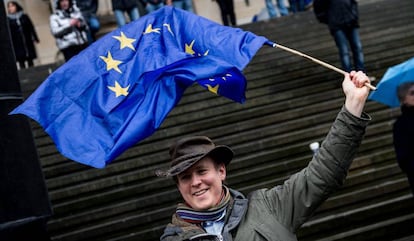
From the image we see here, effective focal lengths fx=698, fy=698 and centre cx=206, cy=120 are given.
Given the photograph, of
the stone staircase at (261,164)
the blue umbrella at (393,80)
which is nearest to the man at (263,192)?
the blue umbrella at (393,80)

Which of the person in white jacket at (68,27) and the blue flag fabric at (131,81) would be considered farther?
the person in white jacket at (68,27)

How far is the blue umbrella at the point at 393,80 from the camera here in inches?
230

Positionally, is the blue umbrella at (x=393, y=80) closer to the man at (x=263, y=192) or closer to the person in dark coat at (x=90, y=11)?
the man at (x=263, y=192)

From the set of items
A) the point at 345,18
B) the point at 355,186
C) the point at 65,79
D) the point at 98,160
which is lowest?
the point at 355,186

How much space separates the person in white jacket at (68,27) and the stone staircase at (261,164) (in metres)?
0.75

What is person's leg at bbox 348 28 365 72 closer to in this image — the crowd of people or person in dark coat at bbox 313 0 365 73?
person in dark coat at bbox 313 0 365 73

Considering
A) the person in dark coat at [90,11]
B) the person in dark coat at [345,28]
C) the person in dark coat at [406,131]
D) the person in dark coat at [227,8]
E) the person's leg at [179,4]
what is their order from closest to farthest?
the person in dark coat at [406,131] < the person in dark coat at [345,28] < the person in dark coat at [90,11] < the person's leg at [179,4] < the person in dark coat at [227,8]

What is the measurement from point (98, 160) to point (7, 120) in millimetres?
751

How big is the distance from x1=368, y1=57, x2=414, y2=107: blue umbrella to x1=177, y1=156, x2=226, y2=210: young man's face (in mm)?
3346

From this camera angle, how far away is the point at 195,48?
4.41 m

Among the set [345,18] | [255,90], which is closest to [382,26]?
[345,18]

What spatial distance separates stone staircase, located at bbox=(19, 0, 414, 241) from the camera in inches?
276

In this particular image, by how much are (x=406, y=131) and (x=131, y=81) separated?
2267mm

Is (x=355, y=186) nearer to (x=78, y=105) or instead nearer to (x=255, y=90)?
(x=255, y=90)
